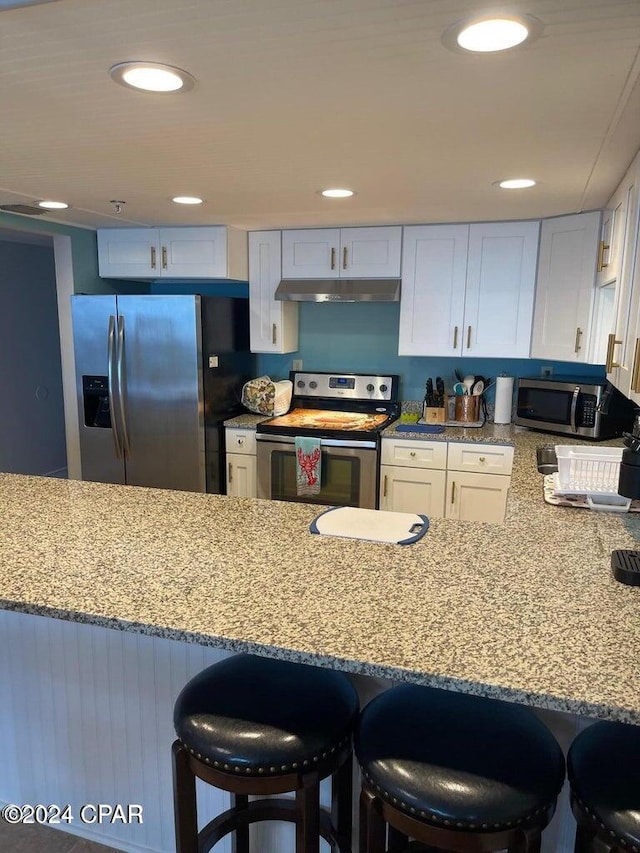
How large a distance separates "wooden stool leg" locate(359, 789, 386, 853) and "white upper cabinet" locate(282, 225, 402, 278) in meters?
2.96

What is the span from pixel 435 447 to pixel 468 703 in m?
2.24

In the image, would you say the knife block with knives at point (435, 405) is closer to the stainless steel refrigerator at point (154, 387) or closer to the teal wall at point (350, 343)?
the teal wall at point (350, 343)

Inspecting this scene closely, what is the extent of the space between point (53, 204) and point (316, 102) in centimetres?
205

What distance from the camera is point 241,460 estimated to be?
12.4ft

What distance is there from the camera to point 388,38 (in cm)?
117

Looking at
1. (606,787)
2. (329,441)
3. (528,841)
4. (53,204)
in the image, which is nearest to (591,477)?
(606,787)

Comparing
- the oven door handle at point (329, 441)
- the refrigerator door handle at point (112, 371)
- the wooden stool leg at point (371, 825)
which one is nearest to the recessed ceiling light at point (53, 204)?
the refrigerator door handle at point (112, 371)

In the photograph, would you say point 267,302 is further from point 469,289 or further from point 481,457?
point 481,457

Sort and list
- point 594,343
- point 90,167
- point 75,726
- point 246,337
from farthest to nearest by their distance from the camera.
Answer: point 246,337, point 594,343, point 90,167, point 75,726

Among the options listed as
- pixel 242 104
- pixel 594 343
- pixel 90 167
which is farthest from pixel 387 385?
pixel 242 104

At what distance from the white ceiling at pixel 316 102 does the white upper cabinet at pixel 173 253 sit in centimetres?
94

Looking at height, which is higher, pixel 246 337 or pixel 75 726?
pixel 246 337

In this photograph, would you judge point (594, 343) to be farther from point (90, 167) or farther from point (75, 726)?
point (75, 726)

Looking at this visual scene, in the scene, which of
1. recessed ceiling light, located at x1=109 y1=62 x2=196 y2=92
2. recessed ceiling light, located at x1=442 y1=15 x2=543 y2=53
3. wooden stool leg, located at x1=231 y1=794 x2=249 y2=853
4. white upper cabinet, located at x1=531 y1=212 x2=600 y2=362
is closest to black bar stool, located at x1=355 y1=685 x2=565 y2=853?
wooden stool leg, located at x1=231 y1=794 x2=249 y2=853
